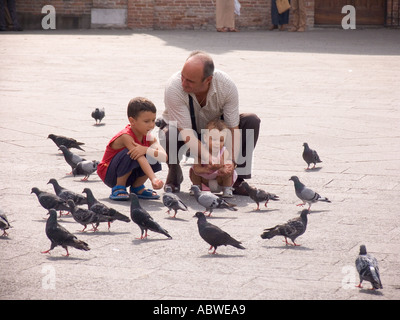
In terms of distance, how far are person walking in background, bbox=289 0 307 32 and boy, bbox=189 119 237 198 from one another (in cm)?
1662

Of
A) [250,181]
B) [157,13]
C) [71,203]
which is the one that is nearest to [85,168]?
[250,181]

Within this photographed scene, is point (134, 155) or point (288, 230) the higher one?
point (134, 155)

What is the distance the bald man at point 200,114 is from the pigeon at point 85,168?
72 cm

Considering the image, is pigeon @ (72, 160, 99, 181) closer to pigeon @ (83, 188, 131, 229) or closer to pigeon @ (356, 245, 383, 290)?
pigeon @ (83, 188, 131, 229)

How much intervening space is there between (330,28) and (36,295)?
68.6 ft

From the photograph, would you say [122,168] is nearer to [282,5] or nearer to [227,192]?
[227,192]

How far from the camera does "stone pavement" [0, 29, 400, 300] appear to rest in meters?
4.81

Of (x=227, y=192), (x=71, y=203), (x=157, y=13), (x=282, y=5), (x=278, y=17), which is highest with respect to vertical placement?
(x=282, y=5)

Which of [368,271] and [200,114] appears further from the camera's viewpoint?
[200,114]

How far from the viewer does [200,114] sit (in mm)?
7195

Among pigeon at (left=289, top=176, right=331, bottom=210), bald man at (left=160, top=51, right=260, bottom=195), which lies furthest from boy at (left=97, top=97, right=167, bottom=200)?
pigeon at (left=289, top=176, right=331, bottom=210)

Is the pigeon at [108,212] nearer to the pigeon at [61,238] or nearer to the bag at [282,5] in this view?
the pigeon at [61,238]

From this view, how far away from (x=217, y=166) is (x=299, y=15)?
16995 millimetres
